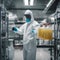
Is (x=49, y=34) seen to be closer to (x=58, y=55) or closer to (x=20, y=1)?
(x=58, y=55)

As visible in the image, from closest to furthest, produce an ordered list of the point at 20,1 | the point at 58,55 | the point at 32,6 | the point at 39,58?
the point at 58,55, the point at 39,58, the point at 32,6, the point at 20,1

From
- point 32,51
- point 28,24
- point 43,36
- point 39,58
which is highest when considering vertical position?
point 28,24

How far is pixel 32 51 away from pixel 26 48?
0.13 meters

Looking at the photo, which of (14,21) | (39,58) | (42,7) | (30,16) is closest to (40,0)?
(42,7)

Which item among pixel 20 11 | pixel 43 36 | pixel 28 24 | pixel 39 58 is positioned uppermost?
pixel 20 11

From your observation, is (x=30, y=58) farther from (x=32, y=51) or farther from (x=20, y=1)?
(x=20, y=1)

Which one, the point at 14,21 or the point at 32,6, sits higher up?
the point at 32,6

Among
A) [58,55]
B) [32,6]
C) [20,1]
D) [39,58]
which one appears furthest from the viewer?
[20,1]

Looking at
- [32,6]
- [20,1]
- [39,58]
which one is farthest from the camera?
[20,1]

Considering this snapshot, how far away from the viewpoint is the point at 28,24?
386 cm

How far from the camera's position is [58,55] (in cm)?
372

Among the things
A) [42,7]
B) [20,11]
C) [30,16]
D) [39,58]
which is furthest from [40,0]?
[30,16]

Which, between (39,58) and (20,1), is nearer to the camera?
(39,58)

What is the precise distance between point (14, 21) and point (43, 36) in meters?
1.99
